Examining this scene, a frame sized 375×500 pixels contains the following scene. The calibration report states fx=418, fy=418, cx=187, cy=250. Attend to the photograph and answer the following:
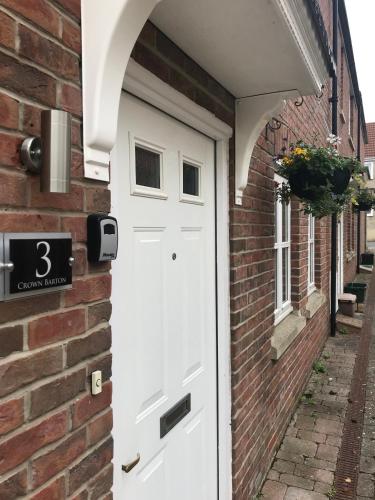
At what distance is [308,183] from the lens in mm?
3451

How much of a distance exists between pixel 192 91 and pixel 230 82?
0.40m

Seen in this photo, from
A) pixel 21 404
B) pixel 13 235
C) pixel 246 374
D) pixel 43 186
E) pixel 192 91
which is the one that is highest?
pixel 192 91

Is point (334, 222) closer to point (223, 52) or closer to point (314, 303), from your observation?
point (314, 303)

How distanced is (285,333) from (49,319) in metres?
3.09

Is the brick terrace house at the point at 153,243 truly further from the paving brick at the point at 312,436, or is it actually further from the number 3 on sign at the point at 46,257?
the paving brick at the point at 312,436

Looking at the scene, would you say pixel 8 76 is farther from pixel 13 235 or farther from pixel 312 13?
pixel 312 13

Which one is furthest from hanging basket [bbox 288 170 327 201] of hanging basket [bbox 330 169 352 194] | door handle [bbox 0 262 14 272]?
door handle [bbox 0 262 14 272]

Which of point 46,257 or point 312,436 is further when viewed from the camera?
point 312,436

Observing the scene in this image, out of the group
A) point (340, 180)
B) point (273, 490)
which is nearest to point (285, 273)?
point (340, 180)

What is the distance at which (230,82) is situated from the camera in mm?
2480

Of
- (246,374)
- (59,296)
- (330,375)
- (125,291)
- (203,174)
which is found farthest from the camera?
(330,375)

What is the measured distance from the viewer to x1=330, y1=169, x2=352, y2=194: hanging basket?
3.46 metres

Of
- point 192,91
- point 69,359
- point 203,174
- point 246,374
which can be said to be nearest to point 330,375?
point 246,374

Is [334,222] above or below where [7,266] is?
above
